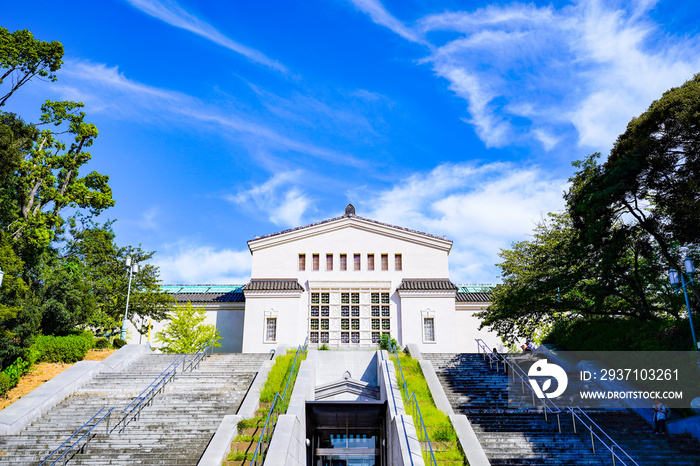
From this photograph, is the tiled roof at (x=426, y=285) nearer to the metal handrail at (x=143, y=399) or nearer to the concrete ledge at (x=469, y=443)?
the metal handrail at (x=143, y=399)

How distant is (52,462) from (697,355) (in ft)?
62.4

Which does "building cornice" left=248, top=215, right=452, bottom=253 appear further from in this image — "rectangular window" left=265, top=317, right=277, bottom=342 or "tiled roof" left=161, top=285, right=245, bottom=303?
"rectangular window" left=265, top=317, right=277, bottom=342

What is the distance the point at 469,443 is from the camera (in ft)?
43.9

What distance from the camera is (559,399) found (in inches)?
717

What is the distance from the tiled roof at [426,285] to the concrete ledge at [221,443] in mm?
18592

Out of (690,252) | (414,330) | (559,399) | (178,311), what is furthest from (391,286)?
(690,252)

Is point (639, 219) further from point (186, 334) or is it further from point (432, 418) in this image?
point (186, 334)

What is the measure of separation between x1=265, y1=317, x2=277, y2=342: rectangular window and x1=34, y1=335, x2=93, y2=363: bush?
10.9 meters

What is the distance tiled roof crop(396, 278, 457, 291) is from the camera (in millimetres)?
31859

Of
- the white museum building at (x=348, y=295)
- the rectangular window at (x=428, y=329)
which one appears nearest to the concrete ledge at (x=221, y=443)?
the white museum building at (x=348, y=295)

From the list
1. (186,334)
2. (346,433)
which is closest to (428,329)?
(346,433)

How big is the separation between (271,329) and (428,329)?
984cm

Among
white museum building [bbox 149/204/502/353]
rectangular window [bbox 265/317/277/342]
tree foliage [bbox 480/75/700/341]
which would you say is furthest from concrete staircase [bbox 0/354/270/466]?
tree foliage [bbox 480/75/700/341]

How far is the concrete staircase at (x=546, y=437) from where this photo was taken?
13789mm
